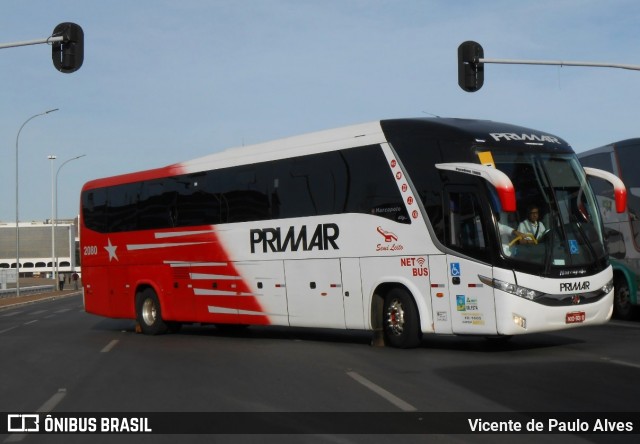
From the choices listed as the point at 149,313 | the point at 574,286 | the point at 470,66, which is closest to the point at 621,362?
the point at 574,286

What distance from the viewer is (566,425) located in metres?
8.08

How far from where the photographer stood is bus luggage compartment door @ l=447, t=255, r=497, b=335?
1362 cm

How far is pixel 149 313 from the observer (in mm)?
21516

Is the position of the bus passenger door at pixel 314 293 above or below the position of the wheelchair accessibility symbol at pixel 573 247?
below

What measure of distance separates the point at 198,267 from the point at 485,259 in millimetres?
7792

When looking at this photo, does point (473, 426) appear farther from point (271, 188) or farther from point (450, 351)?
point (271, 188)

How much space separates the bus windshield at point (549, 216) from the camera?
13672 mm

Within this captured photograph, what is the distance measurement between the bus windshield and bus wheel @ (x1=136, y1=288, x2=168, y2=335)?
9.95 metres

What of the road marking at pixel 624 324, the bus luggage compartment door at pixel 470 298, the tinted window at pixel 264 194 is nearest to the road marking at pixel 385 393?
the bus luggage compartment door at pixel 470 298

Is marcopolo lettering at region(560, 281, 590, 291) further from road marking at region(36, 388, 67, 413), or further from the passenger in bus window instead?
road marking at region(36, 388, 67, 413)

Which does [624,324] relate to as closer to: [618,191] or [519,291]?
[618,191]

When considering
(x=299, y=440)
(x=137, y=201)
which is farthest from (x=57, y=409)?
(x=137, y=201)

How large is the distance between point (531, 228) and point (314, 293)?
4649mm

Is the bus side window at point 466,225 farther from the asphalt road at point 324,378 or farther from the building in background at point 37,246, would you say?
the building in background at point 37,246
